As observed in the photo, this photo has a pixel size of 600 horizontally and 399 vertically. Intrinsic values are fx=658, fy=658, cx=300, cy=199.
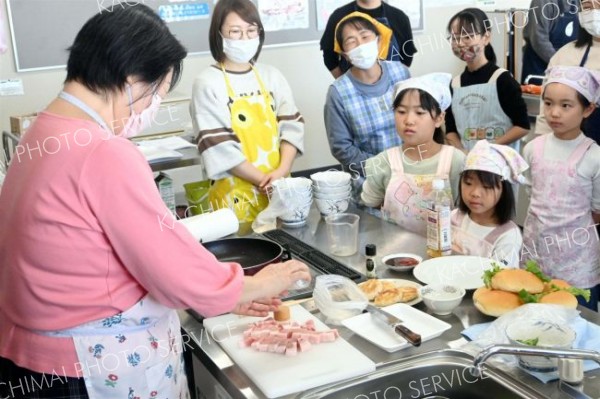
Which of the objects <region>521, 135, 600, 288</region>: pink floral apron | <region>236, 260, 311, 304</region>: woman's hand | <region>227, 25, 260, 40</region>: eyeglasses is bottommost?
<region>521, 135, 600, 288</region>: pink floral apron

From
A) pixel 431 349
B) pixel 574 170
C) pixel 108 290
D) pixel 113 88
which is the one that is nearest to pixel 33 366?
pixel 108 290

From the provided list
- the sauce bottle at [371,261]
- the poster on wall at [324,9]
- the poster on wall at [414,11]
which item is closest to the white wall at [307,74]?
the poster on wall at [414,11]

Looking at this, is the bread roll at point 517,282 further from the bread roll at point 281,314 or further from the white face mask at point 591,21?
the white face mask at point 591,21

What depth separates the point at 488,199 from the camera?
1.87 m

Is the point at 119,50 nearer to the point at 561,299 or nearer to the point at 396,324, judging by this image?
the point at 396,324

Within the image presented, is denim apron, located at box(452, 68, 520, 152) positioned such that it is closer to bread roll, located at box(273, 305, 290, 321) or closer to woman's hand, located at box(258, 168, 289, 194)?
woman's hand, located at box(258, 168, 289, 194)

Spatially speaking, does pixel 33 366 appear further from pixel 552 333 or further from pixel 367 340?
pixel 552 333

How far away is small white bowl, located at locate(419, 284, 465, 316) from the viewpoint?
4.65 ft

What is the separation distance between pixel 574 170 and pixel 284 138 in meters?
0.99

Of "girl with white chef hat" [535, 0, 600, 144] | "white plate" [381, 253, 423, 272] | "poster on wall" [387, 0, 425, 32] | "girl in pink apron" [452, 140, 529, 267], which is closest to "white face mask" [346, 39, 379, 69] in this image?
"girl with white chef hat" [535, 0, 600, 144]

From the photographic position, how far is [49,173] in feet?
3.55

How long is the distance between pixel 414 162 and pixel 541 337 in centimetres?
96

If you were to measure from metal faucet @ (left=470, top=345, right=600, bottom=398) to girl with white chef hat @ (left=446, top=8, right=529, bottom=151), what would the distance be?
182cm

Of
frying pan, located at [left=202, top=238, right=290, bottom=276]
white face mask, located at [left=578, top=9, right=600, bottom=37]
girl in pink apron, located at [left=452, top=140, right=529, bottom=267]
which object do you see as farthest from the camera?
white face mask, located at [left=578, top=9, right=600, bottom=37]
